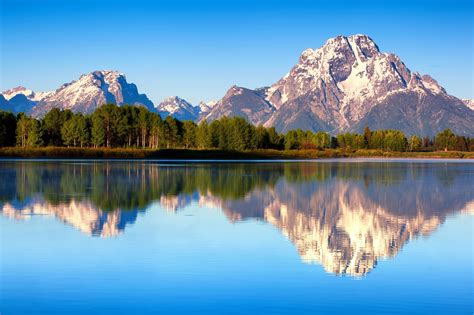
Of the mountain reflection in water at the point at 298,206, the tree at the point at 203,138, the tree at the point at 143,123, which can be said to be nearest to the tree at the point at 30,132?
the tree at the point at 143,123

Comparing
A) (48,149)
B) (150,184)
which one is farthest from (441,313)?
(48,149)

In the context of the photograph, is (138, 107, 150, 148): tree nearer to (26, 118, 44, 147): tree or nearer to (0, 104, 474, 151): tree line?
(0, 104, 474, 151): tree line

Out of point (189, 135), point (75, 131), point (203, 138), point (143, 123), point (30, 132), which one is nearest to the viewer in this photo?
point (30, 132)

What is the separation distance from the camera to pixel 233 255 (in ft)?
71.8

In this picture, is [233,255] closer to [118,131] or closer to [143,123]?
[118,131]

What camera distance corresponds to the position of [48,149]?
144250mm

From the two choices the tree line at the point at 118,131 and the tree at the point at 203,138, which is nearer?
the tree line at the point at 118,131

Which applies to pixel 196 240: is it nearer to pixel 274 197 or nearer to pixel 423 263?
pixel 423 263

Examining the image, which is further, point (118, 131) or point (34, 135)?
point (118, 131)

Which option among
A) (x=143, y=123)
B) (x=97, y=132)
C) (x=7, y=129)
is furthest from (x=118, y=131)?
(x=7, y=129)

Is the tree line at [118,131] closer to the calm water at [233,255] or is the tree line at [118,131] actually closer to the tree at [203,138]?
the tree at [203,138]

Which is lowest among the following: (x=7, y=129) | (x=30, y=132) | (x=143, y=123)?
(x=30, y=132)

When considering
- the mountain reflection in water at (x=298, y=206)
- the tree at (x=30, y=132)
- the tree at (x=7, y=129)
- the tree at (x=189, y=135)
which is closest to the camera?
the mountain reflection in water at (x=298, y=206)

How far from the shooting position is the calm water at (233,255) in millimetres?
15844
